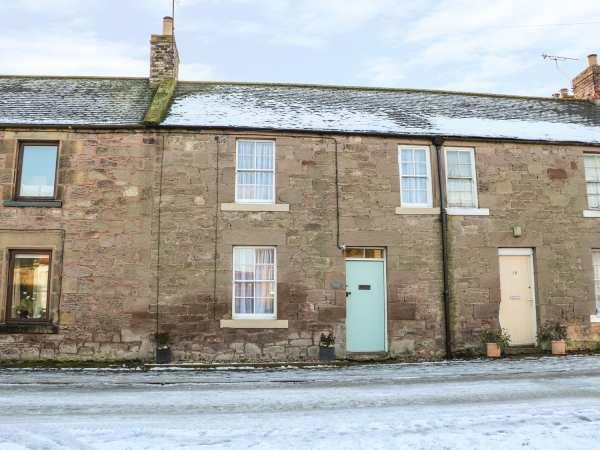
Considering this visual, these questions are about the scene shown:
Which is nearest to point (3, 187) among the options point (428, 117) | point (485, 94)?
point (428, 117)

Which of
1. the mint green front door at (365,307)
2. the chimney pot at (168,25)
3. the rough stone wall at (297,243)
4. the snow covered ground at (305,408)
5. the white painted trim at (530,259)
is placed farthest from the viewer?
the chimney pot at (168,25)

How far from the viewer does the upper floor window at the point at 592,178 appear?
1396 cm

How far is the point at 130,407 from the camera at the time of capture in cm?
711

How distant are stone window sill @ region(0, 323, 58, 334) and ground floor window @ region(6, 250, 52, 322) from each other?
190 millimetres

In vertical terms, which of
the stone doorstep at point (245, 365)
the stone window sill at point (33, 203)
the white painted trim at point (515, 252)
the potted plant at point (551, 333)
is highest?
the stone window sill at point (33, 203)

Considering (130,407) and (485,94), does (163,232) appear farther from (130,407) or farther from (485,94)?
(485,94)

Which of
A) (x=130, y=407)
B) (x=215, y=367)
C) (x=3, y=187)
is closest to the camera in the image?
(x=130, y=407)

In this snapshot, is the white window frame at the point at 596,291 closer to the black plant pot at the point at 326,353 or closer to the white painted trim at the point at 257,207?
the black plant pot at the point at 326,353

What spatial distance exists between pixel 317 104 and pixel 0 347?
401 inches

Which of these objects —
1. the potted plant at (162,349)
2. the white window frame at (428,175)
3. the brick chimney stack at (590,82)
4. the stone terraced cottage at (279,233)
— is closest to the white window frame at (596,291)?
the stone terraced cottage at (279,233)

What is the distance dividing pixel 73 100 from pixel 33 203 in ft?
11.4

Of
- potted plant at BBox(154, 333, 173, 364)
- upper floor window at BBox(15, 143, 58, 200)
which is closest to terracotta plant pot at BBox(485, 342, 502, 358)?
potted plant at BBox(154, 333, 173, 364)

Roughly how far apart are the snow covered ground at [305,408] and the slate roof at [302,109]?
20.0 feet

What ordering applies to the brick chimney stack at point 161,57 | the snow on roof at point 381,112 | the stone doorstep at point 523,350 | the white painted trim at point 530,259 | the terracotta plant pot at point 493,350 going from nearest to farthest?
the terracotta plant pot at point 493,350 < the stone doorstep at point 523,350 < the white painted trim at point 530,259 < the snow on roof at point 381,112 < the brick chimney stack at point 161,57
